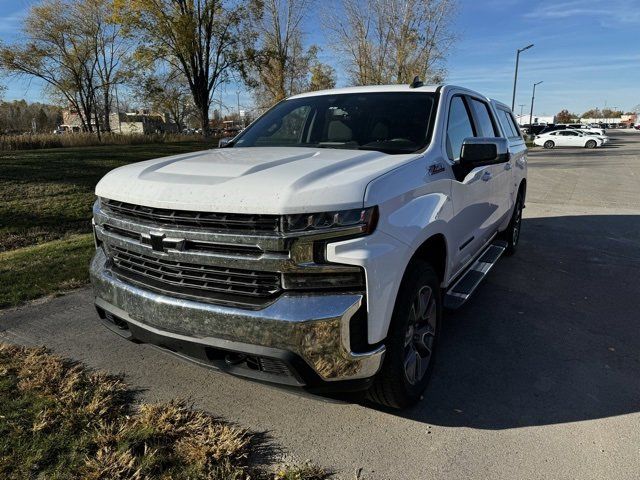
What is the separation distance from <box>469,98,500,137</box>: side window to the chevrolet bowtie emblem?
3.11 metres

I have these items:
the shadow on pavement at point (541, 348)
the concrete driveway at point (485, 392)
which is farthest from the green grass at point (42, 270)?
the shadow on pavement at point (541, 348)

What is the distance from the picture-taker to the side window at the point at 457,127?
3.50m

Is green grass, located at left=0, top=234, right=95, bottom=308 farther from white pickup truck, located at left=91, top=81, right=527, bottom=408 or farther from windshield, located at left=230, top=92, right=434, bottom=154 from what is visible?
windshield, located at left=230, top=92, right=434, bottom=154

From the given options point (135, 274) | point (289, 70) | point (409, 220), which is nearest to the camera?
point (409, 220)

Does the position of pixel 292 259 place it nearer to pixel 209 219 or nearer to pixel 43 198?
pixel 209 219

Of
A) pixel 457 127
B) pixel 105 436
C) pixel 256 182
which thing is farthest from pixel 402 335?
pixel 457 127

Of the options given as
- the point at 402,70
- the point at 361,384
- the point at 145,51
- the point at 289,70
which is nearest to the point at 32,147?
the point at 145,51

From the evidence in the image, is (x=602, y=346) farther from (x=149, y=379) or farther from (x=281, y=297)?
(x=149, y=379)

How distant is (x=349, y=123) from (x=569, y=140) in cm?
3938

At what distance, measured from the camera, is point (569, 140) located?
37500mm

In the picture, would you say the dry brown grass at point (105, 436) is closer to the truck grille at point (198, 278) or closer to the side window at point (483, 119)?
the truck grille at point (198, 278)

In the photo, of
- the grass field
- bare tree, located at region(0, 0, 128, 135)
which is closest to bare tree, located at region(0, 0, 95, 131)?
bare tree, located at region(0, 0, 128, 135)

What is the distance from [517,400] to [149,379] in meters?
2.36

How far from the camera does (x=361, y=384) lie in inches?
93.4
